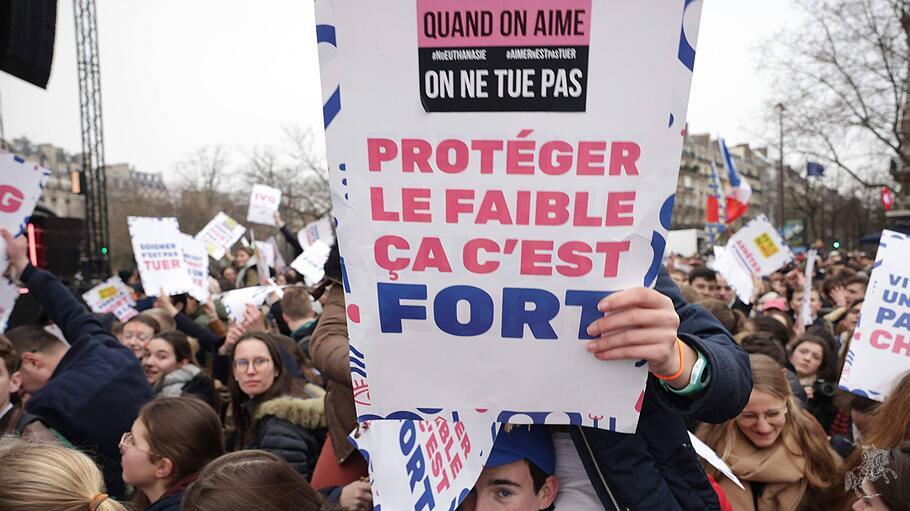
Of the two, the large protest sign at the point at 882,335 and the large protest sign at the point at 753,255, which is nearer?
the large protest sign at the point at 882,335

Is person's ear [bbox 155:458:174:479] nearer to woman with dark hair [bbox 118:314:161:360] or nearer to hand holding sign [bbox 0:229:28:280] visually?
hand holding sign [bbox 0:229:28:280]

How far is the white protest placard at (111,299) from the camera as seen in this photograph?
7926 mm

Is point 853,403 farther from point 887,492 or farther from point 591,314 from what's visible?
point 591,314

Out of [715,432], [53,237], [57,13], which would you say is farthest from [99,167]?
[715,432]

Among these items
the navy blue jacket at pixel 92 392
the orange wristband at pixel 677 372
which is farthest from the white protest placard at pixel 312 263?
the orange wristband at pixel 677 372

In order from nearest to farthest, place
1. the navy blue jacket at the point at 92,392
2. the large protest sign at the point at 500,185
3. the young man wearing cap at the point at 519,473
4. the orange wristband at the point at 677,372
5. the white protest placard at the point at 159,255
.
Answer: the large protest sign at the point at 500,185 → the orange wristband at the point at 677,372 → the young man wearing cap at the point at 519,473 → the navy blue jacket at the point at 92,392 → the white protest placard at the point at 159,255

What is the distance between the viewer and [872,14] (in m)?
22.5

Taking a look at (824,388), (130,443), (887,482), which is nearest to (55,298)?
(130,443)

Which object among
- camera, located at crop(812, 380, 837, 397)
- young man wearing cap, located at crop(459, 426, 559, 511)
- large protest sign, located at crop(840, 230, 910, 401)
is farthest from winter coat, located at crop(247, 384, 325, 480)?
camera, located at crop(812, 380, 837, 397)

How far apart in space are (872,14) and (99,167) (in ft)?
82.6

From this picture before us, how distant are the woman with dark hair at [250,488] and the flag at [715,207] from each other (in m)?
12.3

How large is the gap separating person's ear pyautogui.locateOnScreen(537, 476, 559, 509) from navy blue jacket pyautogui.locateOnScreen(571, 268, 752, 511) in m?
0.14

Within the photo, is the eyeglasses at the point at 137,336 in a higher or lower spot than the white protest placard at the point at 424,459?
lower

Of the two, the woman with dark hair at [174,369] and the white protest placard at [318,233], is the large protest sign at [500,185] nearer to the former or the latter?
the woman with dark hair at [174,369]
